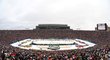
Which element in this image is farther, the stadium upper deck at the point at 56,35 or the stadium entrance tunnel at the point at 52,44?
the stadium upper deck at the point at 56,35

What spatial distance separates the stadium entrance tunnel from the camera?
49428 millimetres

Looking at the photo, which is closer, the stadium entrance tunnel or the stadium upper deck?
the stadium entrance tunnel

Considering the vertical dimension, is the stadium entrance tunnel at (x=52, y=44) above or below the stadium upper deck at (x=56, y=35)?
below

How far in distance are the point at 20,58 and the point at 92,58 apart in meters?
6.19

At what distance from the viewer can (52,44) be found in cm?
5156

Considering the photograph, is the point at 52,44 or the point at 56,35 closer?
the point at 52,44

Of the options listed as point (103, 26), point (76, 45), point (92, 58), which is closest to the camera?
point (92, 58)

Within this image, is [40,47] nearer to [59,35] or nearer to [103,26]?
[59,35]

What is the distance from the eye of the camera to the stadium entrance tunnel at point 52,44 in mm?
49428

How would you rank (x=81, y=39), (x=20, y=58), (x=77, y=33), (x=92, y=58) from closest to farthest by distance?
(x=92, y=58) < (x=20, y=58) < (x=81, y=39) < (x=77, y=33)

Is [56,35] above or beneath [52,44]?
above

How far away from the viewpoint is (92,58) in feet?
84.3

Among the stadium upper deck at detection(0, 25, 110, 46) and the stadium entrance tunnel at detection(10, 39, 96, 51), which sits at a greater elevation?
the stadium upper deck at detection(0, 25, 110, 46)

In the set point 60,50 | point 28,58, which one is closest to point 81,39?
point 60,50
